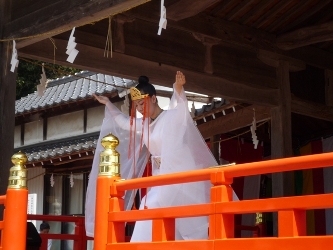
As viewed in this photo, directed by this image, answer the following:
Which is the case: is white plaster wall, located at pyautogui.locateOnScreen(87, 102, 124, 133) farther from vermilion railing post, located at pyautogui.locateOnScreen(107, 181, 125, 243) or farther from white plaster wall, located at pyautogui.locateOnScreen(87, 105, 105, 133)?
vermilion railing post, located at pyautogui.locateOnScreen(107, 181, 125, 243)

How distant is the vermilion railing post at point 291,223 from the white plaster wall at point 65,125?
1242 cm

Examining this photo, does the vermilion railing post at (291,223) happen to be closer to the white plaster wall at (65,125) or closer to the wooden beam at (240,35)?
the wooden beam at (240,35)

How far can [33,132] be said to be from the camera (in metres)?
17.8

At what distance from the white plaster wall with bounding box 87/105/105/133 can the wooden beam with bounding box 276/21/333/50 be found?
24.9 feet

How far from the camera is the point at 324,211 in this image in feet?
35.3

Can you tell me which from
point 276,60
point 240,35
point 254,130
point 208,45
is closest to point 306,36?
point 276,60

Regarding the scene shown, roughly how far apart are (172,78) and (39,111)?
958 centimetres

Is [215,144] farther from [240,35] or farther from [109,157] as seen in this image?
[109,157]

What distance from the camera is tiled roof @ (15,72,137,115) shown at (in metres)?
15.6

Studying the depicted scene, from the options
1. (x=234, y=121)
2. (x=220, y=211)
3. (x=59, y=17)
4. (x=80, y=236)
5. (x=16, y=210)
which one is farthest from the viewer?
(x=234, y=121)

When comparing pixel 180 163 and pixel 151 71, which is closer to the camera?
pixel 180 163

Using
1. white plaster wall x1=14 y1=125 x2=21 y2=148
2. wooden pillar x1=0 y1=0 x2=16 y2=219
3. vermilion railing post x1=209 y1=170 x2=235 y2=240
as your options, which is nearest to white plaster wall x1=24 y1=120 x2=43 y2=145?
white plaster wall x1=14 y1=125 x2=21 y2=148

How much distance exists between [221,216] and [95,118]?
1174 centimetres

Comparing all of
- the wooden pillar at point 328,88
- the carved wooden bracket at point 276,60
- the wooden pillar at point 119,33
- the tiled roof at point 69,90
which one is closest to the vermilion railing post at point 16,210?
the wooden pillar at point 119,33
